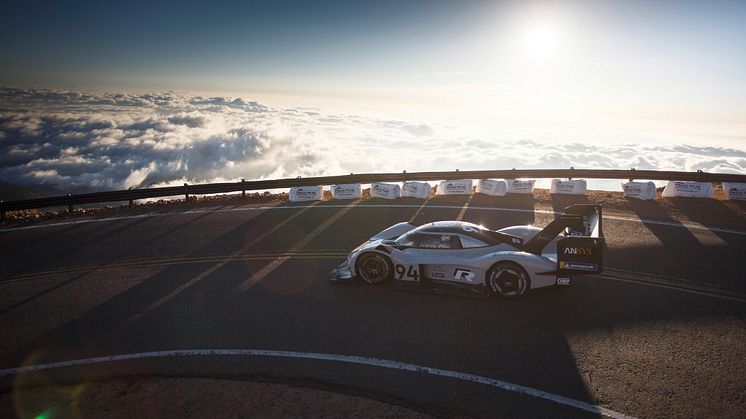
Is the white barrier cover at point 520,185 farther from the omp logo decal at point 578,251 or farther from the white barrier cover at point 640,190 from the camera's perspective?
the omp logo decal at point 578,251

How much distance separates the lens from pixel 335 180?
21.8 m

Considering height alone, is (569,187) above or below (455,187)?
below

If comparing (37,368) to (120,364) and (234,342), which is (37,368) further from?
(234,342)

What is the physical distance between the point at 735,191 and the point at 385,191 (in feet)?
48.1

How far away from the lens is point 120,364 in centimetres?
834

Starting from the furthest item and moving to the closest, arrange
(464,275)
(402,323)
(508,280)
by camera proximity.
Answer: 1. (464,275)
2. (508,280)
3. (402,323)

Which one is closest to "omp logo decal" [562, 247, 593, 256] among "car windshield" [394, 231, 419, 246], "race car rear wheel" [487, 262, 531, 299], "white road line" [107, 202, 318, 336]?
"race car rear wheel" [487, 262, 531, 299]

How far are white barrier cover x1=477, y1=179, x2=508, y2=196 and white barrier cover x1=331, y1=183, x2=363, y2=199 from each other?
5.96m

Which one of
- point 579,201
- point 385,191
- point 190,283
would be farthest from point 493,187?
point 190,283

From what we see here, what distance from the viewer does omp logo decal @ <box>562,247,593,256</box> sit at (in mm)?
9281

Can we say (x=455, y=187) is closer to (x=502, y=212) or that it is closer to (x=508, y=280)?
(x=502, y=212)

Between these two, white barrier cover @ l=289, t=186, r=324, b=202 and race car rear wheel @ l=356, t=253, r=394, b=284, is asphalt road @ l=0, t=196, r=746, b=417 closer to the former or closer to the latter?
race car rear wheel @ l=356, t=253, r=394, b=284

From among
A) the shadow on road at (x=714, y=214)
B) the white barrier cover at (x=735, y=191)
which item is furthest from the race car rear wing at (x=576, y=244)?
the white barrier cover at (x=735, y=191)

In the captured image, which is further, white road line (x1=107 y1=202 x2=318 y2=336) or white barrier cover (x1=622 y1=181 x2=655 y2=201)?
white barrier cover (x1=622 y1=181 x2=655 y2=201)
